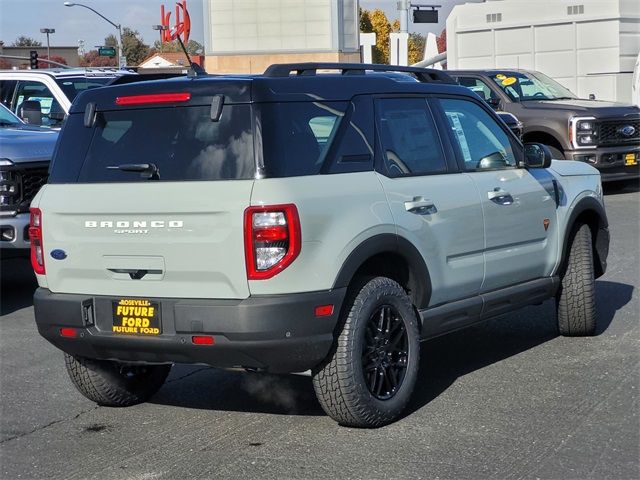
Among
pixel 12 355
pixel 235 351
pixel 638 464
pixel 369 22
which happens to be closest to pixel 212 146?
pixel 235 351

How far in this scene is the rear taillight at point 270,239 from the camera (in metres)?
5.20

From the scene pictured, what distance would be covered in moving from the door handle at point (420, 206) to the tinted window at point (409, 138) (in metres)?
0.18

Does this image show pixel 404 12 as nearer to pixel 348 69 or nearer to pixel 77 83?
pixel 77 83

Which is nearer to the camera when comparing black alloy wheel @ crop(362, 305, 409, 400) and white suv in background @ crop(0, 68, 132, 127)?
black alloy wheel @ crop(362, 305, 409, 400)

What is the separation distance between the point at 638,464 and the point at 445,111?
2.50m

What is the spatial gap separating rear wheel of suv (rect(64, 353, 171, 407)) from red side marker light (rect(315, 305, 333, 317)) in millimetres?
1494

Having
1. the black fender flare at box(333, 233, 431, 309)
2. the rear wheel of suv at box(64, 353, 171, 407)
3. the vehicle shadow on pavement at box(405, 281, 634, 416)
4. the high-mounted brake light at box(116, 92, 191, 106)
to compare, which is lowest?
the vehicle shadow on pavement at box(405, 281, 634, 416)

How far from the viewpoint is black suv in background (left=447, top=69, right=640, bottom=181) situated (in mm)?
17125

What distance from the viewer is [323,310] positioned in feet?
17.6

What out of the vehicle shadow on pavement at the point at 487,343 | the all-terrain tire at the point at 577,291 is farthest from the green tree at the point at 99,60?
the all-terrain tire at the point at 577,291

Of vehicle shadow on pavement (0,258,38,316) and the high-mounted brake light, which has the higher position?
the high-mounted brake light

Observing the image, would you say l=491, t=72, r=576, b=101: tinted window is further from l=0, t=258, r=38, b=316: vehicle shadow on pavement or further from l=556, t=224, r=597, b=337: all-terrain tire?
l=556, t=224, r=597, b=337: all-terrain tire

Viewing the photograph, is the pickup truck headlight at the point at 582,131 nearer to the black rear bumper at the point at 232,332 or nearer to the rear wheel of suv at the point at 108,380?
the rear wheel of suv at the point at 108,380

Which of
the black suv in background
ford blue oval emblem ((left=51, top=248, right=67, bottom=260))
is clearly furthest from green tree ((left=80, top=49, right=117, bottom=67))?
ford blue oval emblem ((left=51, top=248, right=67, bottom=260))
